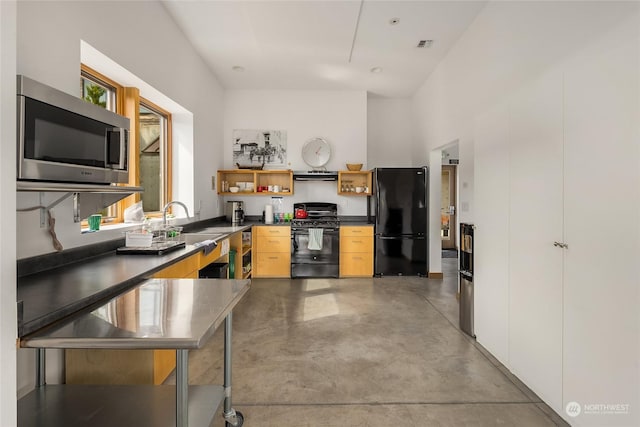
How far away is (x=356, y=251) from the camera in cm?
536

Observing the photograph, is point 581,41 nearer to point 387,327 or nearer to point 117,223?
point 387,327

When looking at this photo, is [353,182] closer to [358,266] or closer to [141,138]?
[358,266]

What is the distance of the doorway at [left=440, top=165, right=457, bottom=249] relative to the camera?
8695 millimetres

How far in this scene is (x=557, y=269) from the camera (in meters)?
1.93

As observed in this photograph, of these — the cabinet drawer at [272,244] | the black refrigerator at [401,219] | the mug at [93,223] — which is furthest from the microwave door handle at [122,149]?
the black refrigerator at [401,219]

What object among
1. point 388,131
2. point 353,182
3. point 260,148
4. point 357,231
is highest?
point 388,131

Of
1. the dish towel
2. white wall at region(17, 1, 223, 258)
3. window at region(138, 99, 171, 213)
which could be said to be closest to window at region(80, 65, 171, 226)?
window at region(138, 99, 171, 213)

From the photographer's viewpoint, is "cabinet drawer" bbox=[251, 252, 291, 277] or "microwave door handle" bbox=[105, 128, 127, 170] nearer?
"microwave door handle" bbox=[105, 128, 127, 170]

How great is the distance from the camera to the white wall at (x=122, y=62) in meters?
1.72

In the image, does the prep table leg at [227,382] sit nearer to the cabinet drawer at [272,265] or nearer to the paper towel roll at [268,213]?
the cabinet drawer at [272,265]

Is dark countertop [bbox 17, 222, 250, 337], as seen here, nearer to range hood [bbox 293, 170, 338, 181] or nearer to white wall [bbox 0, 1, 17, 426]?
white wall [bbox 0, 1, 17, 426]

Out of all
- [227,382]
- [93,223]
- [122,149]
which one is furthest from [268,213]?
[227,382]

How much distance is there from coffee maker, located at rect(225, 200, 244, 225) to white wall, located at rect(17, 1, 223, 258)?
16.0 inches

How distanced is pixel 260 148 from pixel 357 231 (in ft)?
7.04
